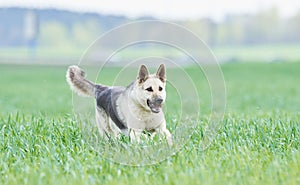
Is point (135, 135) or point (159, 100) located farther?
point (135, 135)

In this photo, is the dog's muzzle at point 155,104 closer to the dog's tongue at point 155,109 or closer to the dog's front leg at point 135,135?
the dog's tongue at point 155,109

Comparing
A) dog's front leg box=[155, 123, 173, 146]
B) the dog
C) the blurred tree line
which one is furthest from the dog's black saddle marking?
the blurred tree line

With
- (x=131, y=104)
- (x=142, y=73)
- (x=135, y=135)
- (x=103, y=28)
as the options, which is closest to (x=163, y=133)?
(x=135, y=135)

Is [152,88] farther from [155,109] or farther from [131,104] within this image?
[131,104]

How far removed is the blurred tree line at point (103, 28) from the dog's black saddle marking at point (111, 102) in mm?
29218

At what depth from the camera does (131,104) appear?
496cm

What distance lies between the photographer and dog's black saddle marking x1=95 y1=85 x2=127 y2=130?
16.6ft

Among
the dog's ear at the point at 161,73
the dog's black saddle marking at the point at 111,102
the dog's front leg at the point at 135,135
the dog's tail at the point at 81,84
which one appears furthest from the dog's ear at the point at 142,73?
the dog's tail at the point at 81,84

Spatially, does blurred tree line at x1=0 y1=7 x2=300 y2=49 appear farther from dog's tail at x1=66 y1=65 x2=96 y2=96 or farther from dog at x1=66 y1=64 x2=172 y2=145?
dog at x1=66 y1=64 x2=172 y2=145

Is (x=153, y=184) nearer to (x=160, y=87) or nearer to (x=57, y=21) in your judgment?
(x=160, y=87)

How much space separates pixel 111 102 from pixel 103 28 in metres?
32.2

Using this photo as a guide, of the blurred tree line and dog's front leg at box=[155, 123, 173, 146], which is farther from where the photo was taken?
the blurred tree line

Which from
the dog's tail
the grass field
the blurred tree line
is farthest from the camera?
the blurred tree line

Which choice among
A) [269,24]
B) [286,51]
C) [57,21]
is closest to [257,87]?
[57,21]
